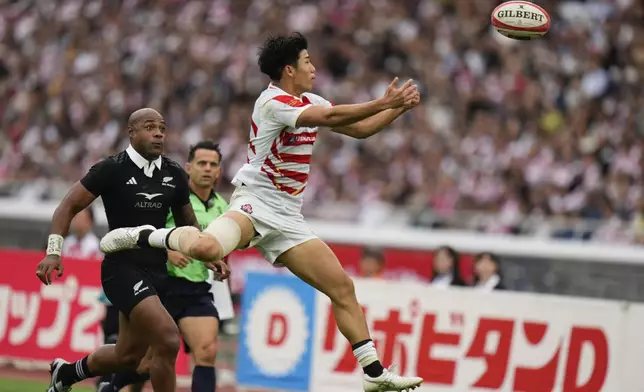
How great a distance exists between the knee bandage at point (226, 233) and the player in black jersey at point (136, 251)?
1.59 ft

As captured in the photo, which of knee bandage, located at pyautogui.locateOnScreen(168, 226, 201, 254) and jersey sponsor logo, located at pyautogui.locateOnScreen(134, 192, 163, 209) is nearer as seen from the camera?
knee bandage, located at pyautogui.locateOnScreen(168, 226, 201, 254)

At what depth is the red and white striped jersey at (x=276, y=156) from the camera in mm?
9164

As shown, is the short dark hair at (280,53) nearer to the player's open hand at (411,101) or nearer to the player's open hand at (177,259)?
the player's open hand at (411,101)

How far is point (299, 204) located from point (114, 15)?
17.9 meters

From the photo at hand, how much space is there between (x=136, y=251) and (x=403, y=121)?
11.7 m

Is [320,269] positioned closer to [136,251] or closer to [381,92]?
[136,251]

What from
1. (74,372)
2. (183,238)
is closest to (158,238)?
(183,238)

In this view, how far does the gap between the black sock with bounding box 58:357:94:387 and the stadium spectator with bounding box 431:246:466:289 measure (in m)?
4.89

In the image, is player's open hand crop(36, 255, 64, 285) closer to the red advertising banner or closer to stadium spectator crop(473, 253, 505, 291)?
the red advertising banner

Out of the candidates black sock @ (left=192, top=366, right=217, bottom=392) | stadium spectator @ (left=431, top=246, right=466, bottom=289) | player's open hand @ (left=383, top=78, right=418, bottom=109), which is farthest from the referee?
stadium spectator @ (left=431, top=246, right=466, bottom=289)

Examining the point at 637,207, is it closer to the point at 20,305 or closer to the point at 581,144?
the point at 581,144

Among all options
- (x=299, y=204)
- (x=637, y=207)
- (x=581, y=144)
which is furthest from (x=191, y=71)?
(x=299, y=204)

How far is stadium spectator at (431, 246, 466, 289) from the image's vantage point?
45.1ft

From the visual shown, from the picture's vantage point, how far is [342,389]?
13.3 m
